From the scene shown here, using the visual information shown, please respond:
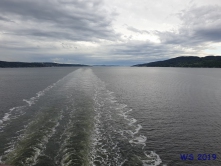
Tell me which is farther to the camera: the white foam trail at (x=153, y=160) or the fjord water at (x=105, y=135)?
the fjord water at (x=105, y=135)

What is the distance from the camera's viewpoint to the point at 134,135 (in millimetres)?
25250

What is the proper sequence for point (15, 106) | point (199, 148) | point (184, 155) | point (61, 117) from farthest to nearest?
point (15, 106)
point (61, 117)
point (199, 148)
point (184, 155)

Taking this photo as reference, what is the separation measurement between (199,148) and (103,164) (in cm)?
1239

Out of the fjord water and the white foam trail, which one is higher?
the fjord water

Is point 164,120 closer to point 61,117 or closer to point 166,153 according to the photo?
point 166,153

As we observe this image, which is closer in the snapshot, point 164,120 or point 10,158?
point 10,158

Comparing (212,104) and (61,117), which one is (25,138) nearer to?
(61,117)

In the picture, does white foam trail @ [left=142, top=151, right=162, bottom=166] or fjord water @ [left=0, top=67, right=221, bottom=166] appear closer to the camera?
white foam trail @ [left=142, top=151, right=162, bottom=166]

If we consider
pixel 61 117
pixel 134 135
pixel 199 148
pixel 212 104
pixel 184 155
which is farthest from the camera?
pixel 212 104

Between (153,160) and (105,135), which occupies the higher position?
(105,135)

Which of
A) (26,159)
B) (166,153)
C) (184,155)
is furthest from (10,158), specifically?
(184,155)

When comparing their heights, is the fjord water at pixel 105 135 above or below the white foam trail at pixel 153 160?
above

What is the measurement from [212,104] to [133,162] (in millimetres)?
33956

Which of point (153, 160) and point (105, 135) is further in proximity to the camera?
point (105, 135)
